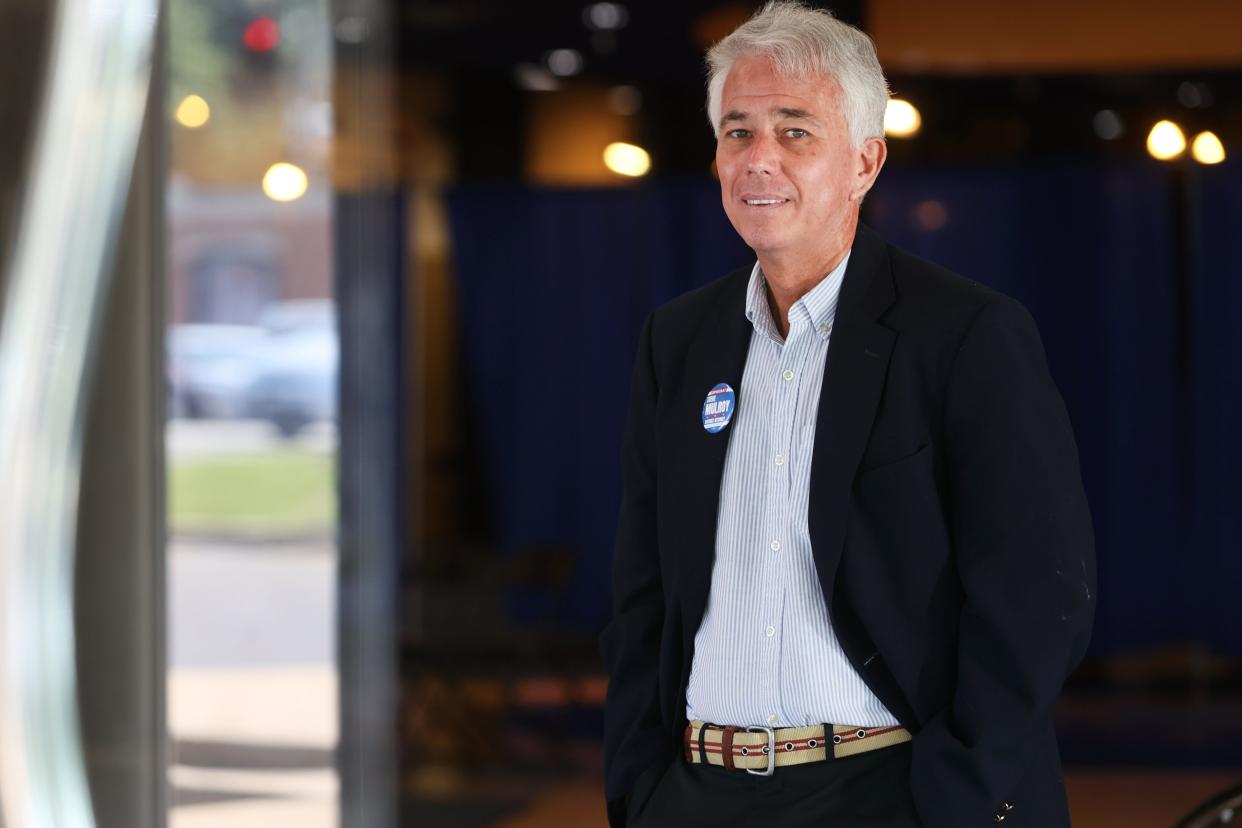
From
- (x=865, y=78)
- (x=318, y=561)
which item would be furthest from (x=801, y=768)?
(x=318, y=561)

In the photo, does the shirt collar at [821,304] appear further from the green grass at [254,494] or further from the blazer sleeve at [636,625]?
the green grass at [254,494]

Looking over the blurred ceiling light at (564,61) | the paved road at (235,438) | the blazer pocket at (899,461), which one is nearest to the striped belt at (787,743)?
the blazer pocket at (899,461)

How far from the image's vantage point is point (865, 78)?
195 cm

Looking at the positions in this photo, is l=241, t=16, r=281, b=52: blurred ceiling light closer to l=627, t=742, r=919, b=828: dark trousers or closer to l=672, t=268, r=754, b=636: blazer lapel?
l=672, t=268, r=754, b=636: blazer lapel

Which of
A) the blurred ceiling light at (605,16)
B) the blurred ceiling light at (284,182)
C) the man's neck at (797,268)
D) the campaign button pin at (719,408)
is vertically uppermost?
the blurred ceiling light at (605,16)

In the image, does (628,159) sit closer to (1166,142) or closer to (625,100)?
(625,100)

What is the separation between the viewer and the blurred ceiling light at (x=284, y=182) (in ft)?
14.3

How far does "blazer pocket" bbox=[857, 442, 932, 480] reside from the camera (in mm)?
1860

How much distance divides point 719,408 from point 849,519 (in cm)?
24

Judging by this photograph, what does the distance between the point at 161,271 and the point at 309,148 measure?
72 cm

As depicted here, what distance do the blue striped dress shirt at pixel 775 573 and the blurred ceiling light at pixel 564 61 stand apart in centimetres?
778

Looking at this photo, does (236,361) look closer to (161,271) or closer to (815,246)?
(161,271)

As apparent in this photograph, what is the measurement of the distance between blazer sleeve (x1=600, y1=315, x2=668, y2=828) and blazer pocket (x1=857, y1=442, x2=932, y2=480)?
0.38 metres

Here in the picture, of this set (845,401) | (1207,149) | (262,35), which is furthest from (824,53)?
(1207,149)
